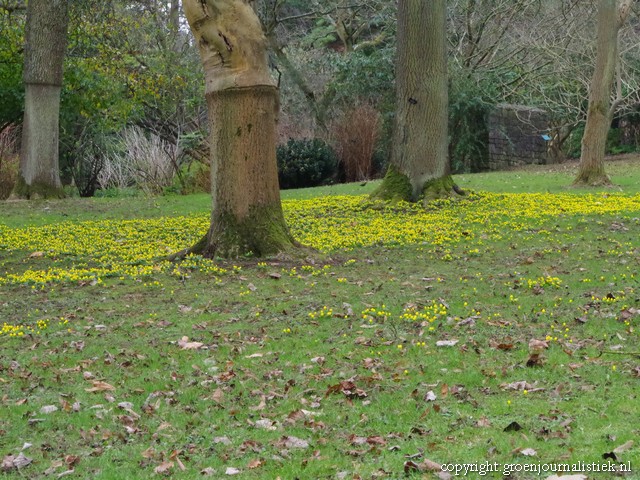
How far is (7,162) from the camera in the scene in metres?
25.7

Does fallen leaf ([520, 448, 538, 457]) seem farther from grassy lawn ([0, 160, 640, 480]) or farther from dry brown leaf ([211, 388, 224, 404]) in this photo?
dry brown leaf ([211, 388, 224, 404])

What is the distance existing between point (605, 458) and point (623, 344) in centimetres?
279

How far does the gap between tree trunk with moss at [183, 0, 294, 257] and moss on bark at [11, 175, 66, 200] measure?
33.5 feet

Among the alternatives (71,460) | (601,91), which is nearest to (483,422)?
(71,460)

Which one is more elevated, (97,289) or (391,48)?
(391,48)

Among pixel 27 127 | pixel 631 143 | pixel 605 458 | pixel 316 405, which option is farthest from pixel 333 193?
pixel 631 143

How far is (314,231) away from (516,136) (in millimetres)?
20952

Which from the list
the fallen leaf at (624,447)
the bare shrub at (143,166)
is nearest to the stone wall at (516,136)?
the bare shrub at (143,166)

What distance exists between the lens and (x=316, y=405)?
631 centimetres

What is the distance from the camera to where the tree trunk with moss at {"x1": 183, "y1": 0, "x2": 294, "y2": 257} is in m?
11.5

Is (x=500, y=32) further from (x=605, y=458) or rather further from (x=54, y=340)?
(x=605, y=458)

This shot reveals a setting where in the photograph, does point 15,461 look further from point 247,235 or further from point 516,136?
point 516,136

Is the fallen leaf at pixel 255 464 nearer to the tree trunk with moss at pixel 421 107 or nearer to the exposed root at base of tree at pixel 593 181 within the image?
the tree trunk with moss at pixel 421 107

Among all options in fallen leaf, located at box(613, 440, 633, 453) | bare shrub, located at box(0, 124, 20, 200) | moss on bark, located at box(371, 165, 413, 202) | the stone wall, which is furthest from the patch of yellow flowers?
the stone wall
